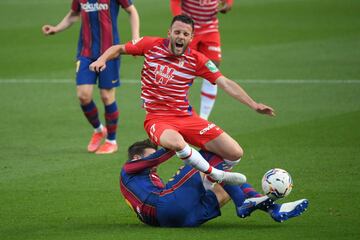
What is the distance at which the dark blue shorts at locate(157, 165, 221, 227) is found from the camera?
8953mm

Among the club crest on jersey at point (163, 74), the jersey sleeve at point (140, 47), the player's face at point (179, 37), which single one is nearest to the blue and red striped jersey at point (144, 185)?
the club crest on jersey at point (163, 74)

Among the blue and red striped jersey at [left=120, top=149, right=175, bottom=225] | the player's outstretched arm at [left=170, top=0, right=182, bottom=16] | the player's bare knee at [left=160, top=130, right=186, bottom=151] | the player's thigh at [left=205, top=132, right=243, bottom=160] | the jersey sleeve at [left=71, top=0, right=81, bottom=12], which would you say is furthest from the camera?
the player's outstretched arm at [left=170, top=0, right=182, bottom=16]

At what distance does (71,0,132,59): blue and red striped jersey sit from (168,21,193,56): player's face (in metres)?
3.48

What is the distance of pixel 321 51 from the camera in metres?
22.0

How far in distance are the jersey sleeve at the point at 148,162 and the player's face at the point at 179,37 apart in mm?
1117

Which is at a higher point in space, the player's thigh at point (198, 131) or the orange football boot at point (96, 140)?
the player's thigh at point (198, 131)

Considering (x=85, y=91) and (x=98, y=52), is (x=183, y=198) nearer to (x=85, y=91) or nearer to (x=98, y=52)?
(x=85, y=91)

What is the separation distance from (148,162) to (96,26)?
14.9ft

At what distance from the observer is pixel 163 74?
9.95 metres

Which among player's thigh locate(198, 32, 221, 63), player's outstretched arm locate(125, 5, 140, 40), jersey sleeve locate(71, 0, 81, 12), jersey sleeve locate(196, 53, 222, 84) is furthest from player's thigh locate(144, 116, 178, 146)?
player's thigh locate(198, 32, 221, 63)

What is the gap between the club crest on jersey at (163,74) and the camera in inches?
392

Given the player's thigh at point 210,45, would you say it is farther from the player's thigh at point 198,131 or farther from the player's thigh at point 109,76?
the player's thigh at point 198,131

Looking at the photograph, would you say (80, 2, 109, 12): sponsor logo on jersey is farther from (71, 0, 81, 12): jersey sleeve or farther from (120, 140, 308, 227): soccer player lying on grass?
(120, 140, 308, 227): soccer player lying on grass

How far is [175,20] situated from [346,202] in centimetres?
245
